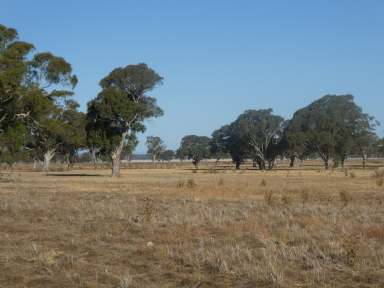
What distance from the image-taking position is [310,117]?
98.1 meters

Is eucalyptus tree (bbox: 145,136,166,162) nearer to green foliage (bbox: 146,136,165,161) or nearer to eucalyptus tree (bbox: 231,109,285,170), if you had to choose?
green foliage (bbox: 146,136,165,161)

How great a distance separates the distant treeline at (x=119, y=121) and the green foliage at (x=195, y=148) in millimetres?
22004

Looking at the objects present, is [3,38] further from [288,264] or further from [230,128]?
[230,128]

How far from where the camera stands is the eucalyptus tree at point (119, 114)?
58156 millimetres

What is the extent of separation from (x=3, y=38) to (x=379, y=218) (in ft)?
118

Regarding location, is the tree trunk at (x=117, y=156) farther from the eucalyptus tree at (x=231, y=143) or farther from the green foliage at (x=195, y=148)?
the green foliage at (x=195, y=148)

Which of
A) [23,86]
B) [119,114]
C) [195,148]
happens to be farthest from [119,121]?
[195,148]

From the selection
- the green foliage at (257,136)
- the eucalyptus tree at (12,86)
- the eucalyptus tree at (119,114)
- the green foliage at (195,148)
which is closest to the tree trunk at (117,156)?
the eucalyptus tree at (119,114)

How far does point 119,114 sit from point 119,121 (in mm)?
2004

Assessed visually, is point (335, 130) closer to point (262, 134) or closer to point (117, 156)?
point (262, 134)

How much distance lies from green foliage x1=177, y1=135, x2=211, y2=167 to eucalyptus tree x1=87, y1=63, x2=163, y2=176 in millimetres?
74742

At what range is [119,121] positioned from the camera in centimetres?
5938

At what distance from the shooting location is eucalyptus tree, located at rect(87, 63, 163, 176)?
58.2 meters

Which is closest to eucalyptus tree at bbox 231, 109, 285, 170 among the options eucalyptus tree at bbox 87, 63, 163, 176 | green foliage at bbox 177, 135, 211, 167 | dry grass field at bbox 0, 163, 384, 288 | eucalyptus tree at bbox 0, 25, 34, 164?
green foliage at bbox 177, 135, 211, 167
